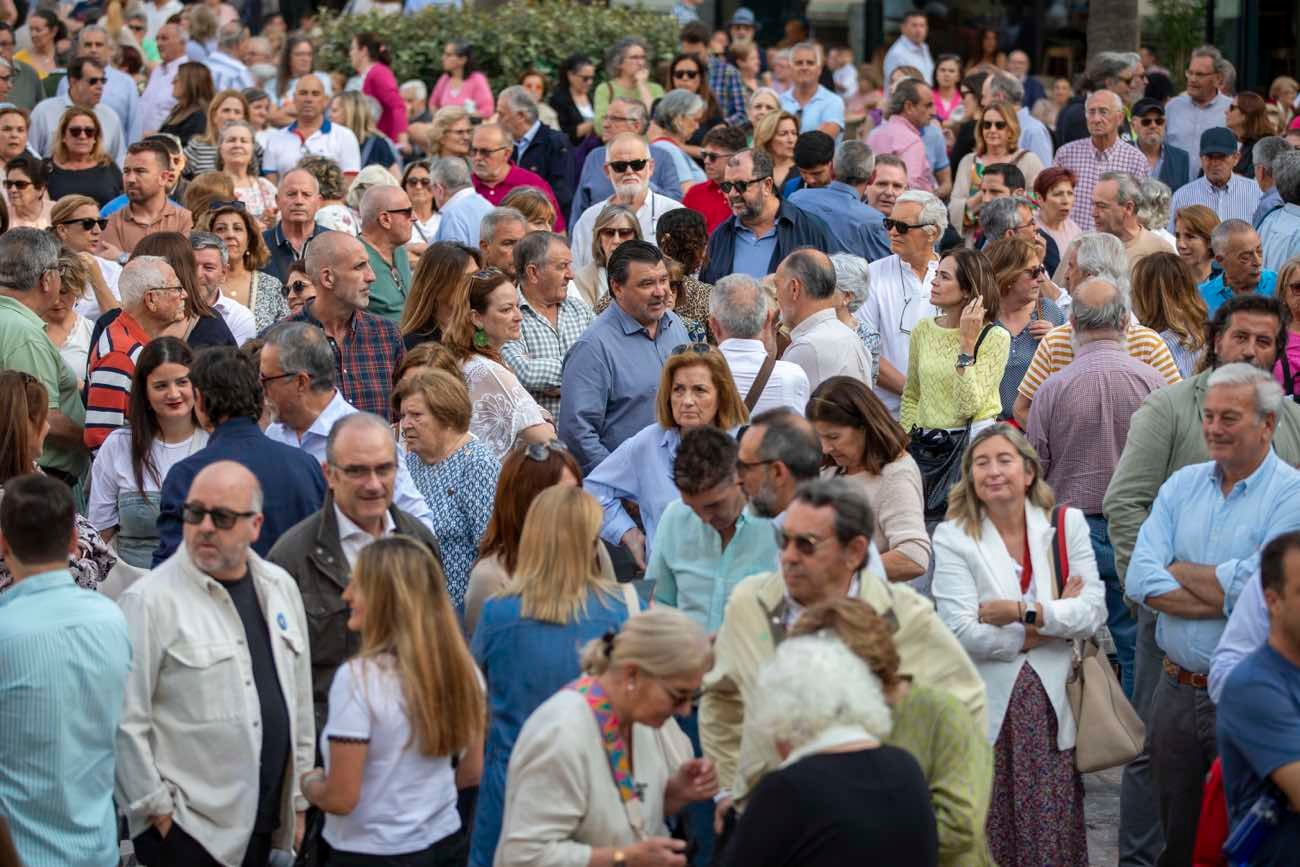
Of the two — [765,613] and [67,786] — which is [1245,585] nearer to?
[765,613]

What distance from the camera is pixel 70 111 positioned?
39.4 ft

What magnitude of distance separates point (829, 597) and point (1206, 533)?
1800 millimetres

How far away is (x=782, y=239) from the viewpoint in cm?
1070

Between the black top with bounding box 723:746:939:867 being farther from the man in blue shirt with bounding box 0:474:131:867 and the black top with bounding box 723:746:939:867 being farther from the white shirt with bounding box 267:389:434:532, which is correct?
the white shirt with bounding box 267:389:434:532

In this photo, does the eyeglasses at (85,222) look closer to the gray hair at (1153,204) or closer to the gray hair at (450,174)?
the gray hair at (450,174)

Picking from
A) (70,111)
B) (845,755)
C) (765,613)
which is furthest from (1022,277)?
(70,111)

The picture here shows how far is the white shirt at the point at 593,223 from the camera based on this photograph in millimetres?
10992

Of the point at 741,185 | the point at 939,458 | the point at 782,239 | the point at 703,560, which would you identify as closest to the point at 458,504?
the point at 703,560

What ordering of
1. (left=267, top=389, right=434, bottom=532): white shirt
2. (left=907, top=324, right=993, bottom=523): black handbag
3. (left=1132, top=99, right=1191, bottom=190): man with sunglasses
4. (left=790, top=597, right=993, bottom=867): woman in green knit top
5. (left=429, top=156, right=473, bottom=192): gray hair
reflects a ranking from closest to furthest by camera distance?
(left=790, top=597, right=993, bottom=867): woman in green knit top
(left=267, top=389, right=434, bottom=532): white shirt
(left=907, top=324, right=993, bottom=523): black handbag
(left=429, top=156, right=473, bottom=192): gray hair
(left=1132, top=99, right=1191, bottom=190): man with sunglasses

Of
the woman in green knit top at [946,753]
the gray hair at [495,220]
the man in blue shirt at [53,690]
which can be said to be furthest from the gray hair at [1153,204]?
the man in blue shirt at [53,690]

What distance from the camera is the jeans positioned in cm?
782

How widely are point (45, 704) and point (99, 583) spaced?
1559 mm

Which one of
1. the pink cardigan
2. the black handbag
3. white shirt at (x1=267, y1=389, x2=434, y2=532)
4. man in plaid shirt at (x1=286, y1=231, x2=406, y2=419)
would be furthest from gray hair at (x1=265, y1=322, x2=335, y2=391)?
the pink cardigan

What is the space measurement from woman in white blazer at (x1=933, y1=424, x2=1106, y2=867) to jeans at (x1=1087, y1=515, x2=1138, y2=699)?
1.76 meters
